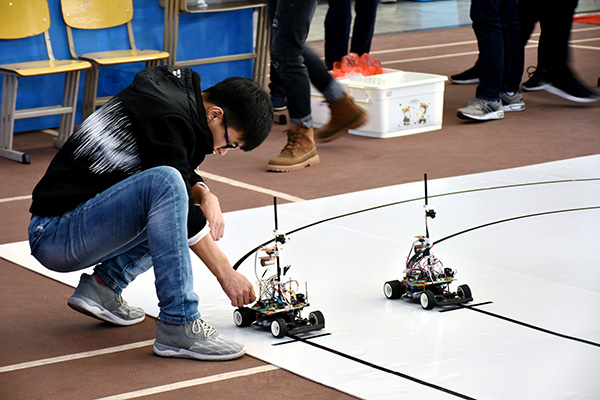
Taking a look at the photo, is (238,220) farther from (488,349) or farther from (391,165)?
(488,349)

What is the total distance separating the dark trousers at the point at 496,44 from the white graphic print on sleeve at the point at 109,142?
371 centimetres

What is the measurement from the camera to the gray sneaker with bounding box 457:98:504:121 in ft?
20.3

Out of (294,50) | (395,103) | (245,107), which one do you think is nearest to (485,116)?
(395,103)

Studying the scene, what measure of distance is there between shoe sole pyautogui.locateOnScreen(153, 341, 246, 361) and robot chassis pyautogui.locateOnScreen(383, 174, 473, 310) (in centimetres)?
63

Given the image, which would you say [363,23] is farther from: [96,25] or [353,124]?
[353,124]

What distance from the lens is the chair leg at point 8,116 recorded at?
18.2 feet

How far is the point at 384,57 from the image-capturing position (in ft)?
30.6

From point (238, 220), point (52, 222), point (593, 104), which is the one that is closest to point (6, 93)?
point (238, 220)

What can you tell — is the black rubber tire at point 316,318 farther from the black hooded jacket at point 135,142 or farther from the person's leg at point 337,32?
the person's leg at point 337,32

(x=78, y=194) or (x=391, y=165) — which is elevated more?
(x=78, y=194)

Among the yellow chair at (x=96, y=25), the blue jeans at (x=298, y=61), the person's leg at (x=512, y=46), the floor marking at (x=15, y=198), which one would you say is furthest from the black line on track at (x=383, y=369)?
the person's leg at (x=512, y=46)

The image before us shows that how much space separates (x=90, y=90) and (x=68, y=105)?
0.27 m

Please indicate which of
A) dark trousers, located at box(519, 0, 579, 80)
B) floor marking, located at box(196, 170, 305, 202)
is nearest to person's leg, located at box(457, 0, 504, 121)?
dark trousers, located at box(519, 0, 579, 80)

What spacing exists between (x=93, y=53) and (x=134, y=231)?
3734mm
